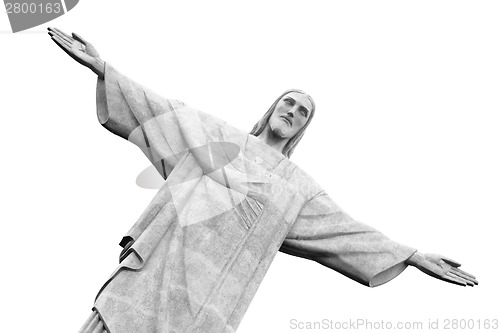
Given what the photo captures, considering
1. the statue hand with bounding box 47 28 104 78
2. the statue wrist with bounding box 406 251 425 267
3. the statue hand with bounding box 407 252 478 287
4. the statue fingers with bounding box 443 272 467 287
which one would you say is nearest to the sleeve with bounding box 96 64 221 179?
the statue hand with bounding box 47 28 104 78

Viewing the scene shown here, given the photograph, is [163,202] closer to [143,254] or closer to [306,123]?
[143,254]

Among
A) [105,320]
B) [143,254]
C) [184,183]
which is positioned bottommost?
[105,320]

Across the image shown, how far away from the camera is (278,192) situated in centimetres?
891

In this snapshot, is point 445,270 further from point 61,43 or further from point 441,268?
point 61,43

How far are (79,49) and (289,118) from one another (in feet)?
8.83

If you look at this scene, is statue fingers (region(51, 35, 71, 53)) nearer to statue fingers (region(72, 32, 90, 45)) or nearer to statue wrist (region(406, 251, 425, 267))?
statue fingers (region(72, 32, 90, 45))

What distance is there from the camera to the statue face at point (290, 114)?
379 inches

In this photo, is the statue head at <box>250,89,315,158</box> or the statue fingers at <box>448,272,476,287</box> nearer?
the statue fingers at <box>448,272,476,287</box>

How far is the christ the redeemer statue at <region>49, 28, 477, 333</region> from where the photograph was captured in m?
7.73

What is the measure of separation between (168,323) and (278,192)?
7.04 ft

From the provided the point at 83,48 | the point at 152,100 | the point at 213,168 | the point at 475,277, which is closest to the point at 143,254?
the point at 213,168

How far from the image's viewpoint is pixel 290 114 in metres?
9.70

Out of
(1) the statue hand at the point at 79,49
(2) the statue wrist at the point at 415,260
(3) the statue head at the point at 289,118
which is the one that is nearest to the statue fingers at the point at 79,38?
(1) the statue hand at the point at 79,49

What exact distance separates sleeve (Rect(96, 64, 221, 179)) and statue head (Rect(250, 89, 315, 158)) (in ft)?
3.44
